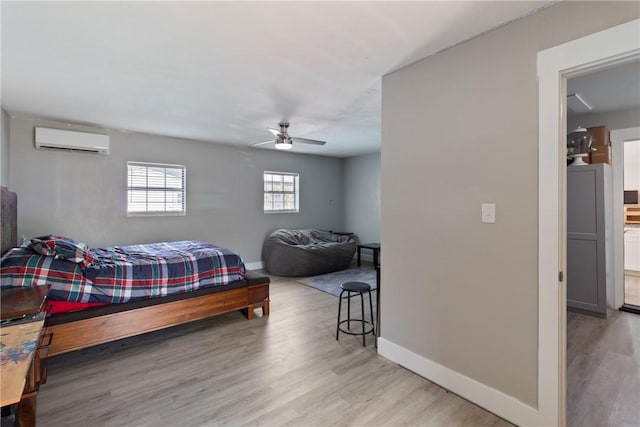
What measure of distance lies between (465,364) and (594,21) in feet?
6.89

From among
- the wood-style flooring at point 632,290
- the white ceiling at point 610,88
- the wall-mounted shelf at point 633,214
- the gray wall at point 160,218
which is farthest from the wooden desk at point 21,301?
the wall-mounted shelf at point 633,214

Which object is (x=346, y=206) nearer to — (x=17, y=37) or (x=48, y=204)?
(x=48, y=204)

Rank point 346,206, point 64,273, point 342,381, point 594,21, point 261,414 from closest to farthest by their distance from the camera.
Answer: point 594,21, point 261,414, point 342,381, point 64,273, point 346,206

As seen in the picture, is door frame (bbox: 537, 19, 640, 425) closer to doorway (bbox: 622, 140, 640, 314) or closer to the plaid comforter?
the plaid comforter

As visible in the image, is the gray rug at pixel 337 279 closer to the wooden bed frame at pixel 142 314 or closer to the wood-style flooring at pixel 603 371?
the wooden bed frame at pixel 142 314

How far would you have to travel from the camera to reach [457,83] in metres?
2.13

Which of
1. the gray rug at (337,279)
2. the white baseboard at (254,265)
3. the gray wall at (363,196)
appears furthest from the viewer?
the gray wall at (363,196)

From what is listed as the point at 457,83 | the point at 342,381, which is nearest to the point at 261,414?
the point at 342,381

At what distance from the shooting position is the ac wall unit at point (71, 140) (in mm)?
3962

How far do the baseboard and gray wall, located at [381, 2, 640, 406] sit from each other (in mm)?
44

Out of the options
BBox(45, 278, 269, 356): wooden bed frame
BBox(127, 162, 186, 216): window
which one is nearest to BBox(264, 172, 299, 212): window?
BBox(127, 162, 186, 216): window

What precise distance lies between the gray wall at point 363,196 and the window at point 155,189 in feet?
12.0

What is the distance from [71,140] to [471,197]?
4.84 m

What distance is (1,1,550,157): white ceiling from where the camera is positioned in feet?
5.74
